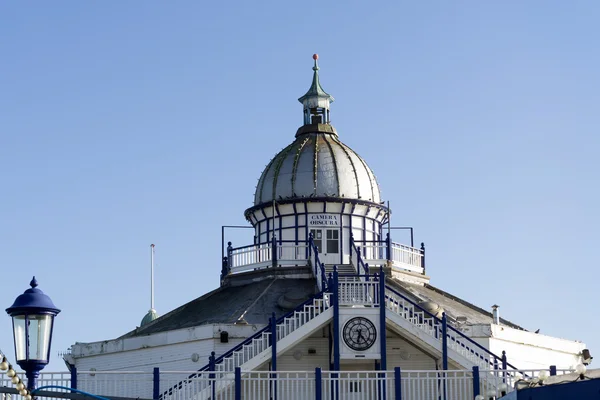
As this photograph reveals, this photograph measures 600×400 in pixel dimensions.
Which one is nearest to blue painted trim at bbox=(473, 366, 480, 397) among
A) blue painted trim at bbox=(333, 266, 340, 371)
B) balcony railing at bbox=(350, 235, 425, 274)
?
blue painted trim at bbox=(333, 266, 340, 371)

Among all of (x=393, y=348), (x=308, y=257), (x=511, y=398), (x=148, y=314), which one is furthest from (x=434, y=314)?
(x=148, y=314)

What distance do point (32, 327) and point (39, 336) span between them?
0.16m

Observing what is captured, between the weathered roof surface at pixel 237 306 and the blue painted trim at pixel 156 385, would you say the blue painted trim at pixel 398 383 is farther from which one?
the weathered roof surface at pixel 237 306

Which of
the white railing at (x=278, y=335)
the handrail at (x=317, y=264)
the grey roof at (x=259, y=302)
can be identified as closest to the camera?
the white railing at (x=278, y=335)

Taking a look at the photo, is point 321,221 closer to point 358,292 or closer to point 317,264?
point 317,264

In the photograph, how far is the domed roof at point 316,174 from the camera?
48.9m

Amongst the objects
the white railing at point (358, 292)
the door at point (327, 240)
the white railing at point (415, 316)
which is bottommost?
the white railing at point (415, 316)

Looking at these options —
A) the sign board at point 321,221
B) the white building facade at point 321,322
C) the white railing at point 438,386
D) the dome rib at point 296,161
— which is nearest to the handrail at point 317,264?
the white building facade at point 321,322

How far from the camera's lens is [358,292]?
3759cm

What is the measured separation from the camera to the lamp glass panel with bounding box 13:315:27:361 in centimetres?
1645

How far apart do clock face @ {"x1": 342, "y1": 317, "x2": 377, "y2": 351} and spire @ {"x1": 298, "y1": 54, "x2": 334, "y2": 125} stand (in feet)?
52.5

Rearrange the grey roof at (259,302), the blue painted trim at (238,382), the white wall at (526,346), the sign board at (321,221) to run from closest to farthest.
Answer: the blue painted trim at (238,382) → the white wall at (526,346) → the grey roof at (259,302) → the sign board at (321,221)

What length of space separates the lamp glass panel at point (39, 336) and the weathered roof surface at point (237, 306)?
24.4 m

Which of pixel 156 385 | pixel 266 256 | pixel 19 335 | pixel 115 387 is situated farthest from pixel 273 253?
Answer: pixel 19 335
